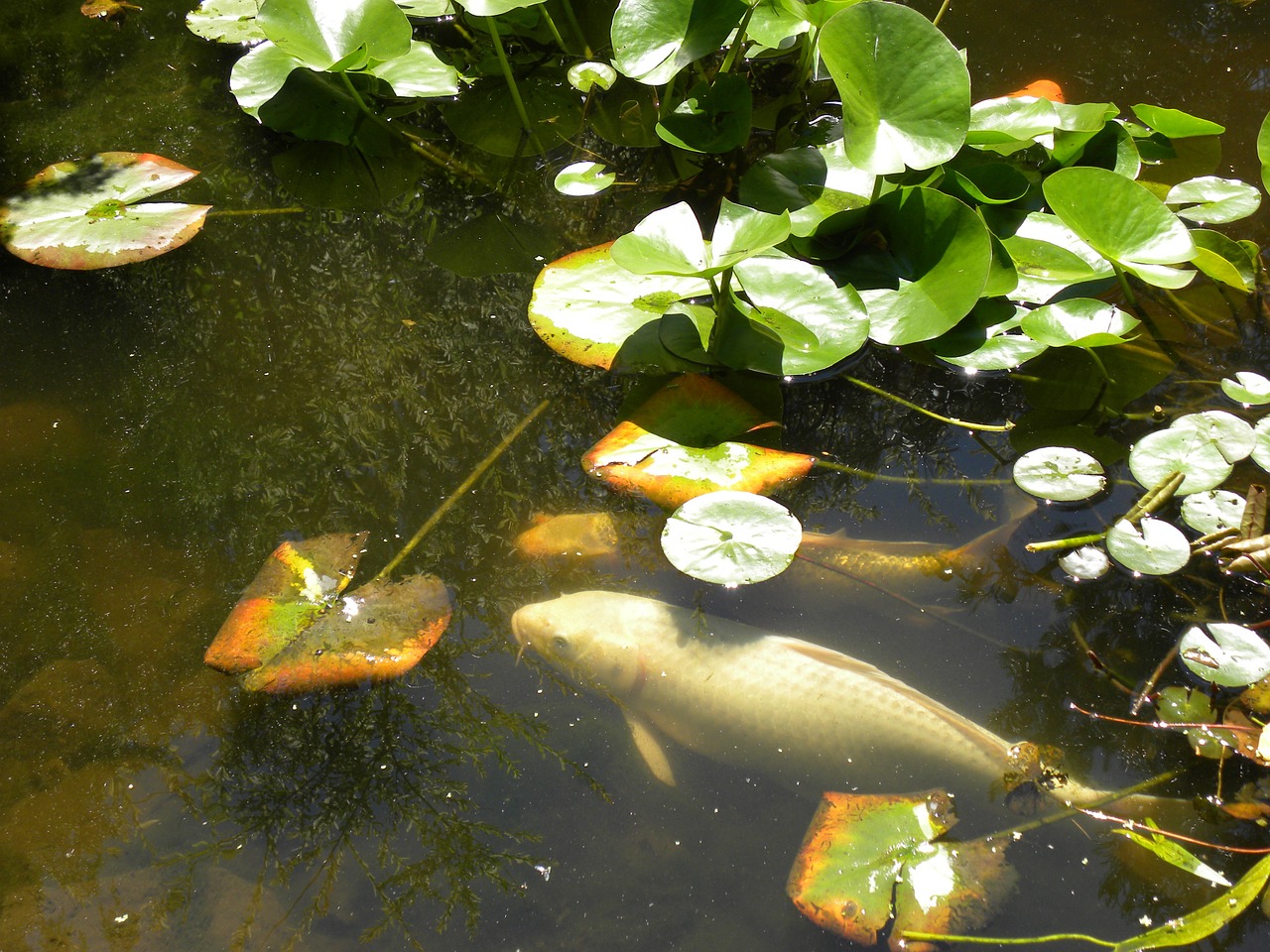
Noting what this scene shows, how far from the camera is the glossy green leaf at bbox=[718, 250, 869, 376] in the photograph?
2.00m

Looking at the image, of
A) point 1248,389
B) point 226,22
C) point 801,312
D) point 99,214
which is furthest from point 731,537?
point 226,22

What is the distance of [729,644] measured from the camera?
71.3 inches

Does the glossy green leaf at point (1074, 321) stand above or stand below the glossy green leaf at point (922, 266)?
below

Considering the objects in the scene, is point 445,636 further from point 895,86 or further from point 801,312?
point 895,86

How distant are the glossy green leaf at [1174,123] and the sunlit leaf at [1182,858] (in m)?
1.89

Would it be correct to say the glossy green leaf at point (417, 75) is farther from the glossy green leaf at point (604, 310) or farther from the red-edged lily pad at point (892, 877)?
the red-edged lily pad at point (892, 877)

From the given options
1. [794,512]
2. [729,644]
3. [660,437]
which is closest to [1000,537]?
[794,512]

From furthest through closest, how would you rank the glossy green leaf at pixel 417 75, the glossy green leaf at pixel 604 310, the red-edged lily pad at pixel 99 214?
the glossy green leaf at pixel 417 75 → the red-edged lily pad at pixel 99 214 → the glossy green leaf at pixel 604 310

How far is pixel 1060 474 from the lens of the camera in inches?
76.3

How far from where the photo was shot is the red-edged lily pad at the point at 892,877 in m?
1.46

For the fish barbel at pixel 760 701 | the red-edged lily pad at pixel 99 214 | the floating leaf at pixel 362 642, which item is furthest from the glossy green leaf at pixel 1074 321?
the red-edged lily pad at pixel 99 214

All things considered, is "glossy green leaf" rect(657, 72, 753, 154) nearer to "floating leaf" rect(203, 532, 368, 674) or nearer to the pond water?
the pond water

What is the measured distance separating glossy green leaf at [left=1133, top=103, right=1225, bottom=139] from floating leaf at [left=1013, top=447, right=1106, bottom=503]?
1.13 m

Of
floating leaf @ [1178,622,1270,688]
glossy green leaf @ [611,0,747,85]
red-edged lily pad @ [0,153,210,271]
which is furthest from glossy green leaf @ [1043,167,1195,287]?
red-edged lily pad @ [0,153,210,271]
